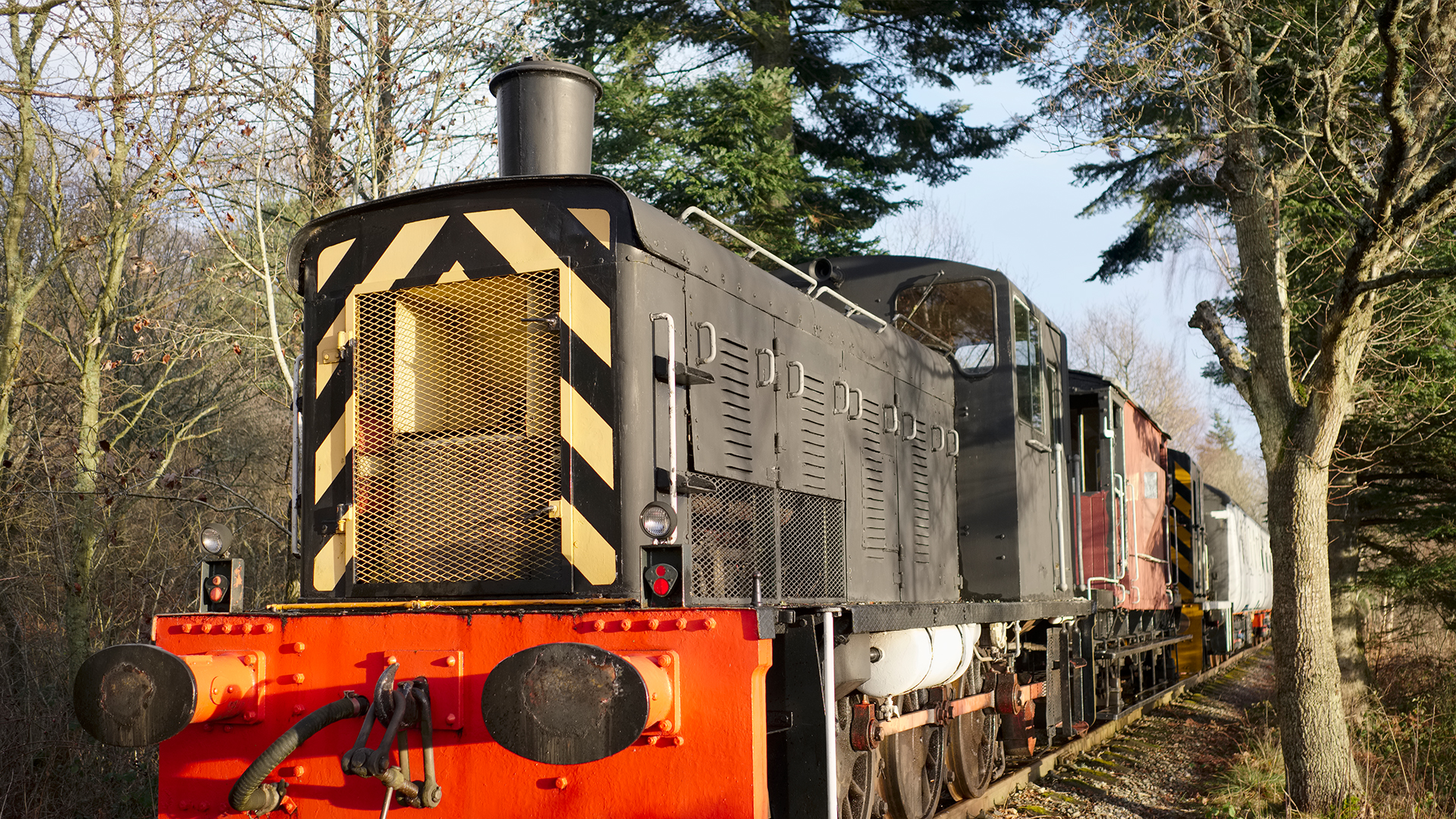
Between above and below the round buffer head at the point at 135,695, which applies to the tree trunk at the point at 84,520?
above

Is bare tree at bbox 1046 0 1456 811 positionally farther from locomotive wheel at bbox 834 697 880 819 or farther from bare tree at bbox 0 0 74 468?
bare tree at bbox 0 0 74 468

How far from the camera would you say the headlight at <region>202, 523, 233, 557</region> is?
14.1 ft

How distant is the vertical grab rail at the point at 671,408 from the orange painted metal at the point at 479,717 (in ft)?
1.36

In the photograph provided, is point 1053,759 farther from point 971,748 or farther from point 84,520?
point 84,520

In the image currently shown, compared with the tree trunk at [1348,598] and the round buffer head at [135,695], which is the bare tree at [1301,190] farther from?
the round buffer head at [135,695]

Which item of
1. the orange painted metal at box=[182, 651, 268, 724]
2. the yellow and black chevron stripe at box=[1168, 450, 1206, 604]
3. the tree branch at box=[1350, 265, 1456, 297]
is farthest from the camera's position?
the yellow and black chevron stripe at box=[1168, 450, 1206, 604]

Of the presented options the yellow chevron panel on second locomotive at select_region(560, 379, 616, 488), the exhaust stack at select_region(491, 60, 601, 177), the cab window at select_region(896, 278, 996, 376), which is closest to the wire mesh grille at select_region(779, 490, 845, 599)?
the yellow chevron panel on second locomotive at select_region(560, 379, 616, 488)

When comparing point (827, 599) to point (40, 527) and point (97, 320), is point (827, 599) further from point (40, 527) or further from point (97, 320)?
point (40, 527)

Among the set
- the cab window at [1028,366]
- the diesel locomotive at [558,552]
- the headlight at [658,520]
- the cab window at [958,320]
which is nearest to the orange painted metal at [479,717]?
the diesel locomotive at [558,552]

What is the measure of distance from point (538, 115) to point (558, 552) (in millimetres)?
1773

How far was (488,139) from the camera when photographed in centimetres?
930

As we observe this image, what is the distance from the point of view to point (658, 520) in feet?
11.8

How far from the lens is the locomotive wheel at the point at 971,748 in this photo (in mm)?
6500

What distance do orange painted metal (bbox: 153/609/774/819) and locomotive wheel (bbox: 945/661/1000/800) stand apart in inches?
122
